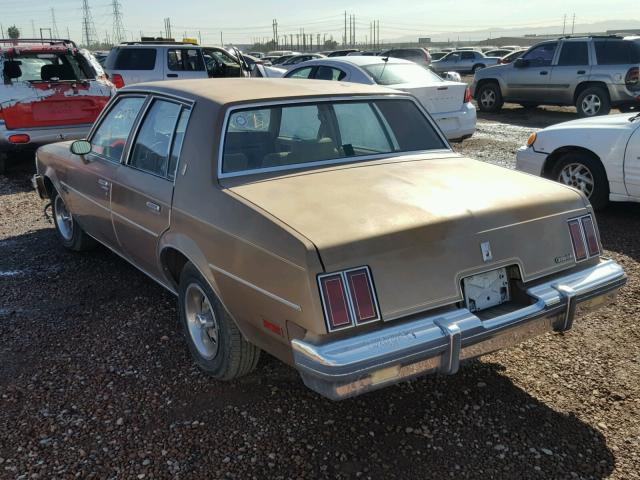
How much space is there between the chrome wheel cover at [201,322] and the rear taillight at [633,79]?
495 inches

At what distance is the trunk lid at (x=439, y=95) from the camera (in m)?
9.28

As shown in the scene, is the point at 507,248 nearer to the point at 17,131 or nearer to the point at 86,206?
the point at 86,206

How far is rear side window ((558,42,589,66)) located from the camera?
14.0m

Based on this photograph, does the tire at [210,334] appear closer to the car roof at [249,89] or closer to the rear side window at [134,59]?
the car roof at [249,89]

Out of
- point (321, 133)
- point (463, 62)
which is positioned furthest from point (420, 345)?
Answer: point (463, 62)

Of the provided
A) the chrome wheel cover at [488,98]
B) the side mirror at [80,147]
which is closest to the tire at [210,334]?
the side mirror at [80,147]

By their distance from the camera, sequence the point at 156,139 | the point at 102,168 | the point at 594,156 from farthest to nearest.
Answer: the point at 594,156
the point at 102,168
the point at 156,139

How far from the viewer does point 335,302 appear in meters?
2.54

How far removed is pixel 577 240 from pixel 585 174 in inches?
142

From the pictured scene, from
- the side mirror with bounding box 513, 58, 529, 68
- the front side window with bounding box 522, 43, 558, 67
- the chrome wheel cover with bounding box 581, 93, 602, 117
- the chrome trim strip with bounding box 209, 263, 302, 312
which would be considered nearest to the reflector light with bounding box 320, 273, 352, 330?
the chrome trim strip with bounding box 209, 263, 302, 312

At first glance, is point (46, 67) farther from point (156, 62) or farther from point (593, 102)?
point (593, 102)

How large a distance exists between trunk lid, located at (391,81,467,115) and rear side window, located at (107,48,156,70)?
21.5 feet

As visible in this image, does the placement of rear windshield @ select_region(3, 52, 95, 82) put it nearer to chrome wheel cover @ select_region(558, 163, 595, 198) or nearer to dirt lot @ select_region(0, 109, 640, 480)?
dirt lot @ select_region(0, 109, 640, 480)

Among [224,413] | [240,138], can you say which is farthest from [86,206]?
[224,413]
